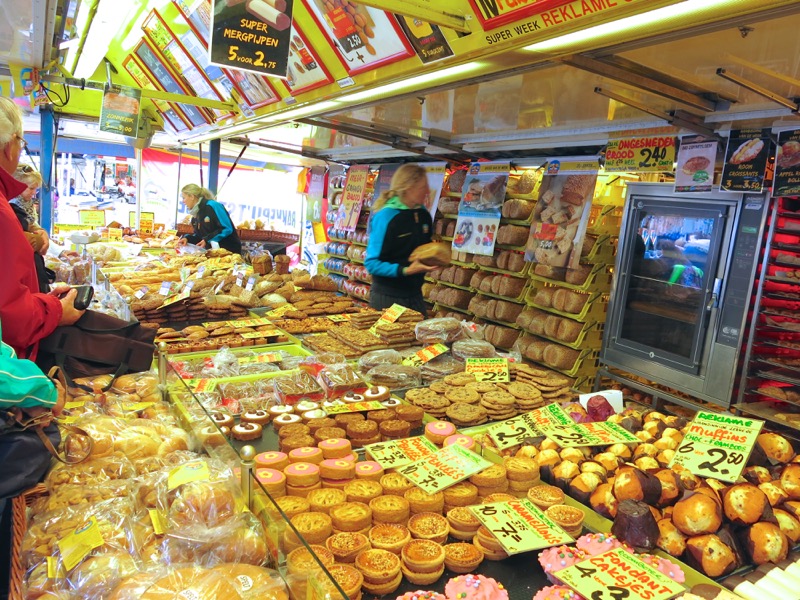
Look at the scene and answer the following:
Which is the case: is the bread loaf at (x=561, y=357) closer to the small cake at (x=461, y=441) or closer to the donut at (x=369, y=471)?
the small cake at (x=461, y=441)

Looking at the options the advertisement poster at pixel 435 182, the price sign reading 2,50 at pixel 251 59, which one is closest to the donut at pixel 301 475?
the price sign reading 2,50 at pixel 251 59

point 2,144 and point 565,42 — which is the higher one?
point 565,42

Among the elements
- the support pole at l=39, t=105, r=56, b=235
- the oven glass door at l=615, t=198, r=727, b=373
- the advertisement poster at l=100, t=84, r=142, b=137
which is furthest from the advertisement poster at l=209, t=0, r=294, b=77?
the support pole at l=39, t=105, r=56, b=235

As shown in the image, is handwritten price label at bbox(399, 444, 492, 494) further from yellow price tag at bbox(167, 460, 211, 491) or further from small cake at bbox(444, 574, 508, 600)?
yellow price tag at bbox(167, 460, 211, 491)

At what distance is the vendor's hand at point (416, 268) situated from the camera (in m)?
4.20

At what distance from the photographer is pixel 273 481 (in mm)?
1773

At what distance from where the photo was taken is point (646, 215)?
506cm

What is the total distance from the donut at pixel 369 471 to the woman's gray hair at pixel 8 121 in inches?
76.2

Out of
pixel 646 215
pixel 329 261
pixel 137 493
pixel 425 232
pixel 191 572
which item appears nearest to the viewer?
pixel 191 572

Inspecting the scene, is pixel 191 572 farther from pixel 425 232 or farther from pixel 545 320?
pixel 545 320

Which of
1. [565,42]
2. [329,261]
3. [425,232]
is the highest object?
[565,42]

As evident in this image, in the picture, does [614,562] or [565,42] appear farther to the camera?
[565,42]

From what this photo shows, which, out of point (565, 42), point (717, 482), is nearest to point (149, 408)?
point (717, 482)

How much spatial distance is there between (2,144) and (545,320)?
4.71 metres
